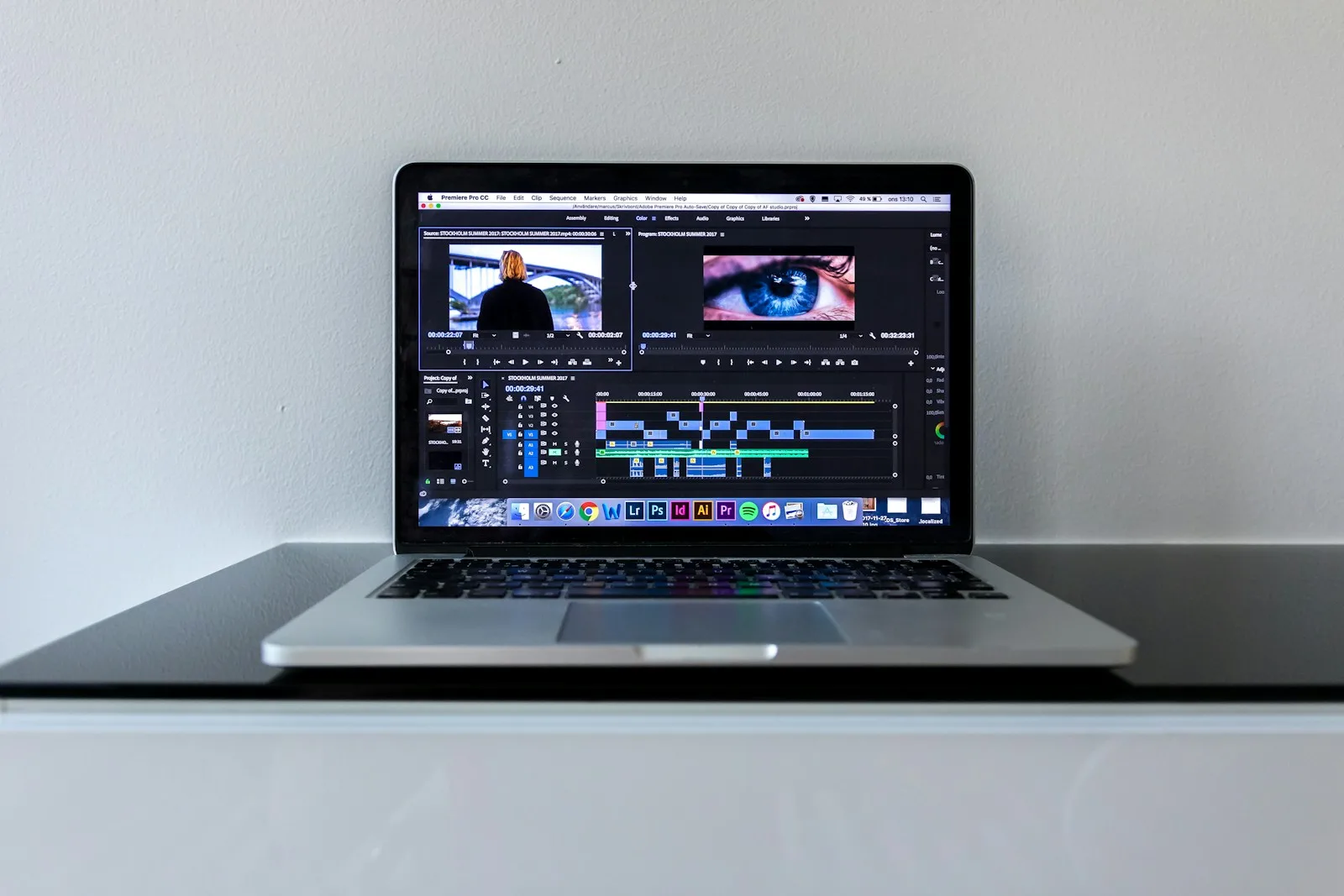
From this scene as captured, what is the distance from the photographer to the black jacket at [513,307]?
0.83 meters

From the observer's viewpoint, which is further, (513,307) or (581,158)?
(581,158)

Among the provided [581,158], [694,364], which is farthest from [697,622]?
[581,158]

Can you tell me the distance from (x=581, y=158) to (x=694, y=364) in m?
0.29

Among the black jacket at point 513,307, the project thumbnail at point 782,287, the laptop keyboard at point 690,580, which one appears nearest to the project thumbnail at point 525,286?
the black jacket at point 513,307

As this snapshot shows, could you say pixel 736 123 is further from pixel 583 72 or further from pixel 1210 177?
pixel 1210 177

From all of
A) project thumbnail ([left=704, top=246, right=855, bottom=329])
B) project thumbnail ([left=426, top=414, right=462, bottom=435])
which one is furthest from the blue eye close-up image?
project thumbnail ([left=426, top=414, right=462, bottom=435])

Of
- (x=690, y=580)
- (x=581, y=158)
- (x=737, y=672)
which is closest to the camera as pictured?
(x=737, y=672)

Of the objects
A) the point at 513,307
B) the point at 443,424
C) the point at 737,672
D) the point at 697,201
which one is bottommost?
the point at 737,672

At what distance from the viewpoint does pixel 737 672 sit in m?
0.53

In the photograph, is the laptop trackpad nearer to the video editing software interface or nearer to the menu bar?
the video editing software interface

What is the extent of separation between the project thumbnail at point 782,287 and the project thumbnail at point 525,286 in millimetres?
113

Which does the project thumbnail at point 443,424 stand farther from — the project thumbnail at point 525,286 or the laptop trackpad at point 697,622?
the laptop trackpad at point 697,622

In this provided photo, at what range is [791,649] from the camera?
0.52m

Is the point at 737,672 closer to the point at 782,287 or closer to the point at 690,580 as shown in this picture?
the point at 690,580
